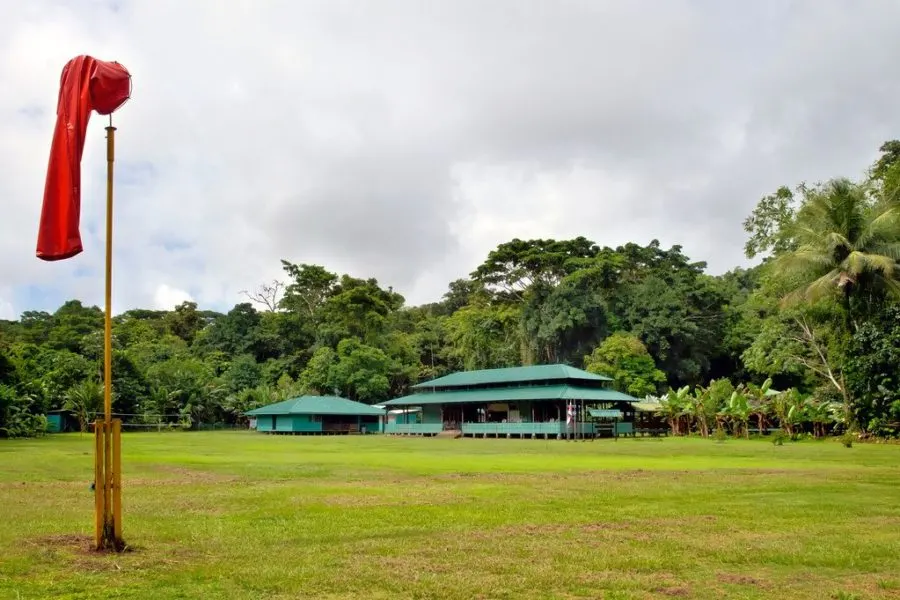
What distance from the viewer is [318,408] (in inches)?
2537

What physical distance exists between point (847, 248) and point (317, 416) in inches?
1787

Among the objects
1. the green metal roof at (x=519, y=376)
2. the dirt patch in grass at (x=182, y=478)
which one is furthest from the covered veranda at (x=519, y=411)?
the dirt patch in grass at (x=182, y=478)

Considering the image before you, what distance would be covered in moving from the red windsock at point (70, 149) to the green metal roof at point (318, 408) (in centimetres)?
5647

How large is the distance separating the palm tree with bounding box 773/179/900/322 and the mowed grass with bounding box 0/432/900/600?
19762 millimetres

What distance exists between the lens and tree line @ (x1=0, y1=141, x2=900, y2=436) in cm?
3556

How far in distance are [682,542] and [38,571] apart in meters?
6.85

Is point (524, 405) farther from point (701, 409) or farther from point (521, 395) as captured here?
point (701, 409)

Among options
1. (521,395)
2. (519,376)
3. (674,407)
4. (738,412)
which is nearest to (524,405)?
(519,376)

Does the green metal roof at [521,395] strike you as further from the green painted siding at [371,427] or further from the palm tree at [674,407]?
→ the green painted siding at [371,427]

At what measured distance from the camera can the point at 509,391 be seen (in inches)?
2162

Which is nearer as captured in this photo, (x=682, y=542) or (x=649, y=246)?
(x=682, y=542)

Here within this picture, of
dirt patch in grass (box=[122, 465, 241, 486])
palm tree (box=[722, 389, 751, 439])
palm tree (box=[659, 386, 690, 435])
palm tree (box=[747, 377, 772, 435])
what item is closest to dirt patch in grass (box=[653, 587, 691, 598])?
dirt patch in grass (box=[122, 465, 241, 486])

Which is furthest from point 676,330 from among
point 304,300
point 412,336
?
point 304,300

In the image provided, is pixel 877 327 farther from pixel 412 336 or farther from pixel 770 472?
pixel 412 336
